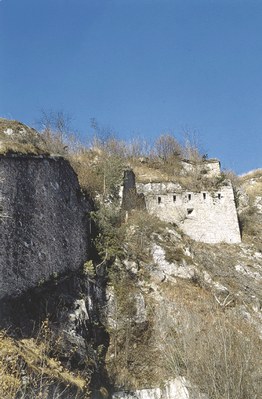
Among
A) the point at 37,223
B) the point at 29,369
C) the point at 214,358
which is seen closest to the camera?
the point at 29,369

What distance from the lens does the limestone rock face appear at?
551 inches

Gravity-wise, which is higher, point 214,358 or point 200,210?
point 200,210

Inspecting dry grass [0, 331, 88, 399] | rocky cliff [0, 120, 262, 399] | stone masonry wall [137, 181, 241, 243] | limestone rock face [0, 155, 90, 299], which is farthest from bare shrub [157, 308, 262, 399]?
stone masonry wall [137, 181, 241, 243]

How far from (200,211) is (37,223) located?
14.9 metres

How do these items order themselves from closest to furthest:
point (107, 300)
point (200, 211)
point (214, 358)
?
point (214, 358), point (107, 300), point (200, 211)

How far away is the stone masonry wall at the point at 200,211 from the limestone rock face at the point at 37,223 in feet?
31.9

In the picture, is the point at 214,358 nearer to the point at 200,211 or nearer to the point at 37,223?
the point at 37,223

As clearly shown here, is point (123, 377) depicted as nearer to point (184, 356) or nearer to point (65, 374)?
point (184, 356)

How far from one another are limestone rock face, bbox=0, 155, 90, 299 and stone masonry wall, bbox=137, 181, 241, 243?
31.9ft

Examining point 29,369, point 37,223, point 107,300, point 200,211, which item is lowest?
point 29,369

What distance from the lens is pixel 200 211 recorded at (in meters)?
28.5

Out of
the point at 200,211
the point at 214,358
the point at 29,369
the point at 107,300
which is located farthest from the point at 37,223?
the point at 200,211

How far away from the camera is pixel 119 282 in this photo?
20.2 metres

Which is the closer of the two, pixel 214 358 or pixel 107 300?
pixel 214 358
